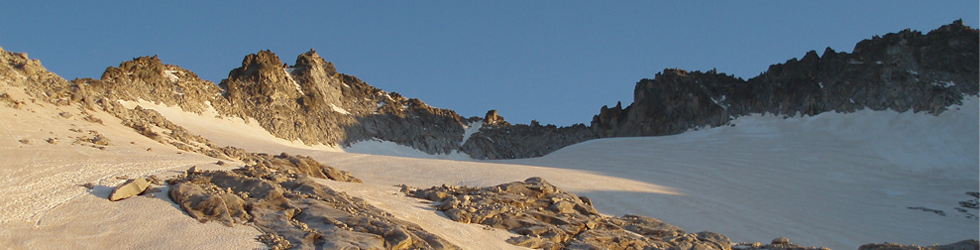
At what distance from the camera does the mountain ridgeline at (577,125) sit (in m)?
47.7

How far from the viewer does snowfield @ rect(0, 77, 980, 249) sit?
37.9 feet

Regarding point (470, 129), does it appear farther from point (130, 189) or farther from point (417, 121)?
point (130, 189)

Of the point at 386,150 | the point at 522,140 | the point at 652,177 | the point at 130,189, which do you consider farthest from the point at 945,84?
the point at 130,189

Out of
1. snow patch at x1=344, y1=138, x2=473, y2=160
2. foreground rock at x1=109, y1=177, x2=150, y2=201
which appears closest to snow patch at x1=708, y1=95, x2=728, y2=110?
snow patch at x1=344, y1=138, x2=473, y2=160

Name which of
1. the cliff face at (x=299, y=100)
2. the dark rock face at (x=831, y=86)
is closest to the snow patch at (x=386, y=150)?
the cliff face at (x=299, y=100)

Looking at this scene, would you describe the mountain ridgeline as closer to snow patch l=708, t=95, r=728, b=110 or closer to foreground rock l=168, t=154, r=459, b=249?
snow patch l=708, t=95, r=728, b=110

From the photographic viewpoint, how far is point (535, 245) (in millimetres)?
14414

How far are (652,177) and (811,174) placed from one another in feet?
36.5

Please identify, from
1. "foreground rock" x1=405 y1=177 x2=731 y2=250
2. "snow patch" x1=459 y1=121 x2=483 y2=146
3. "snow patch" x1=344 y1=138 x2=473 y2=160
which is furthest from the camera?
"snow patch" x1=459 y1=121 x2=483 y2=146

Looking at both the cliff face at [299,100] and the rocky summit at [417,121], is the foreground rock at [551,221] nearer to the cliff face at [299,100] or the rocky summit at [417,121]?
the rocky summit at [417,121]

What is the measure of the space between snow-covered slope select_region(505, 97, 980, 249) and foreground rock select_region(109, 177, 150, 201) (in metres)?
14.0

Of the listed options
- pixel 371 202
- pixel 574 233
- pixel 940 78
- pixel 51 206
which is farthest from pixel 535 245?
pixel 940 78

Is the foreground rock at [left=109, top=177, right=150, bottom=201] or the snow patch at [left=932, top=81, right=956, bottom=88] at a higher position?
the snow patch at [left=932, top=81, right=956, bottom=88]

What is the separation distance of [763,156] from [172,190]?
35.8m
